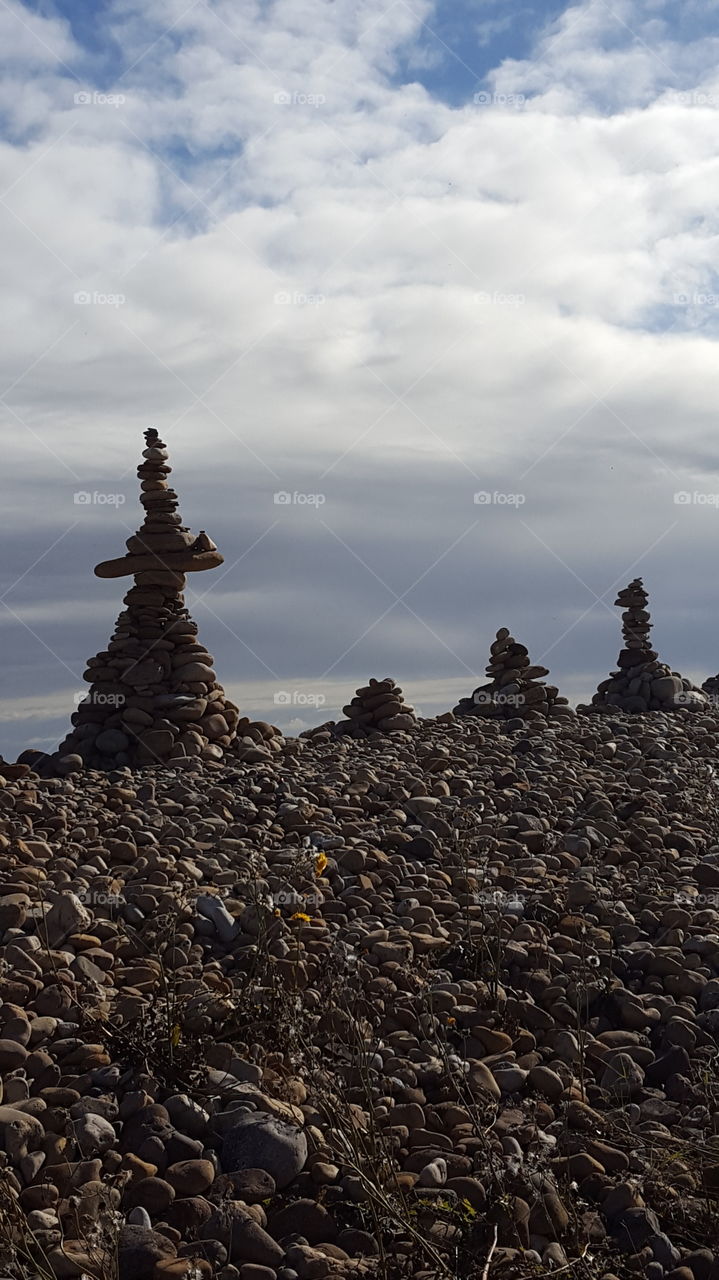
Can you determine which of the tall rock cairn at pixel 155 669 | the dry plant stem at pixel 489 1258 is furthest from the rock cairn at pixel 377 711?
the dry plant stem at pixel 489 1258

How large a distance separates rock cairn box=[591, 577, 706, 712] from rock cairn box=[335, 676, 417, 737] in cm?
316

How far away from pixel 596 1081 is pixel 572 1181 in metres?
1.01

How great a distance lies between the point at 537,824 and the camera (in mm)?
8414

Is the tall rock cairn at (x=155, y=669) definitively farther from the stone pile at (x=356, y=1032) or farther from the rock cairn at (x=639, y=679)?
the rock cairn at (x=639, y=679)

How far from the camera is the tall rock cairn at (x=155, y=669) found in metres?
11.3

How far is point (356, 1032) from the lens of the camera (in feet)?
15.8

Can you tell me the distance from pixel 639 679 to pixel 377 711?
4.62 m

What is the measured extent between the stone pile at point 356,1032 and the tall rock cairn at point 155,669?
2.11 metres

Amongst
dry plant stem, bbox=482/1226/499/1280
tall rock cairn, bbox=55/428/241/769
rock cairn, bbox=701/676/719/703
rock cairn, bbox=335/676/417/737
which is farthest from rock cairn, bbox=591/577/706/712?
dry plant stem, bbox=482/1226/499/1280

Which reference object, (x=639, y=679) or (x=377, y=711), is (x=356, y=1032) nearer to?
(x=377, y=711)

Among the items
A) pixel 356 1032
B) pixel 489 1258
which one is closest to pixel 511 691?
pixel 356 1032

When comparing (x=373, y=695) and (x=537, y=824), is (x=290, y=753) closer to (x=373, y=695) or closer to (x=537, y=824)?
(x=373, y=695)

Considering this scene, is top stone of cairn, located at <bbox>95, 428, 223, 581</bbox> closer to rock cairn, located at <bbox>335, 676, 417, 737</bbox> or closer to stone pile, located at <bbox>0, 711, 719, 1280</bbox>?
rock cairn, located at <bbox>335, 676, 417, 737</bbox>

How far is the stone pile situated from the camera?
3.93 m
